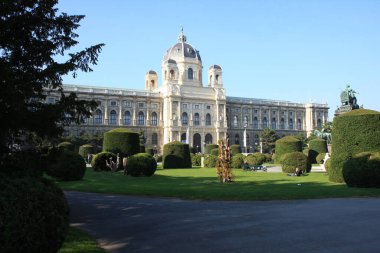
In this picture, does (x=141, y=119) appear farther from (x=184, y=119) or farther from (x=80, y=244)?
(x=80, y=244)

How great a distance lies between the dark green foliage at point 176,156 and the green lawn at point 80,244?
24.8 m

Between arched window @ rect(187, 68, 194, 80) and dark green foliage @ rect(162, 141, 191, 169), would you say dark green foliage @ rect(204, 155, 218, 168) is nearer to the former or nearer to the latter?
dark green foliage @ rect(162, 141, 191, 169)

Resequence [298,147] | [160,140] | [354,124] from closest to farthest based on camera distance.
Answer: [354,124] < [298,147] < [160,140]

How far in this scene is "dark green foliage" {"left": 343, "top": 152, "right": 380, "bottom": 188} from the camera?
47.8ft

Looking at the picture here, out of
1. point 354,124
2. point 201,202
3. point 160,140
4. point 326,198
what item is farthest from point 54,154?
point 160,140

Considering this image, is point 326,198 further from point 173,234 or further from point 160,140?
point 160,140

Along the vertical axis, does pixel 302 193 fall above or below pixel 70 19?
below

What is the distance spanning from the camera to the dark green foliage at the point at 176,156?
32.2 m

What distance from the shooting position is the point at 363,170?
14.7m

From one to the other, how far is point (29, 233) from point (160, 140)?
77075mm

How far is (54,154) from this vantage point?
25.6 feet

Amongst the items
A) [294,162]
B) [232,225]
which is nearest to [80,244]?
[232,225]

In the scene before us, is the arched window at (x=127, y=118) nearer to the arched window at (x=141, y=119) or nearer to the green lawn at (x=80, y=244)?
the arched window at (x=141, y=119)

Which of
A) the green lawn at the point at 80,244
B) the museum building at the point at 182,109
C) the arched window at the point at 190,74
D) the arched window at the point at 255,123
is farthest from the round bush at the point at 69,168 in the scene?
the arched window at the point at 255,123
